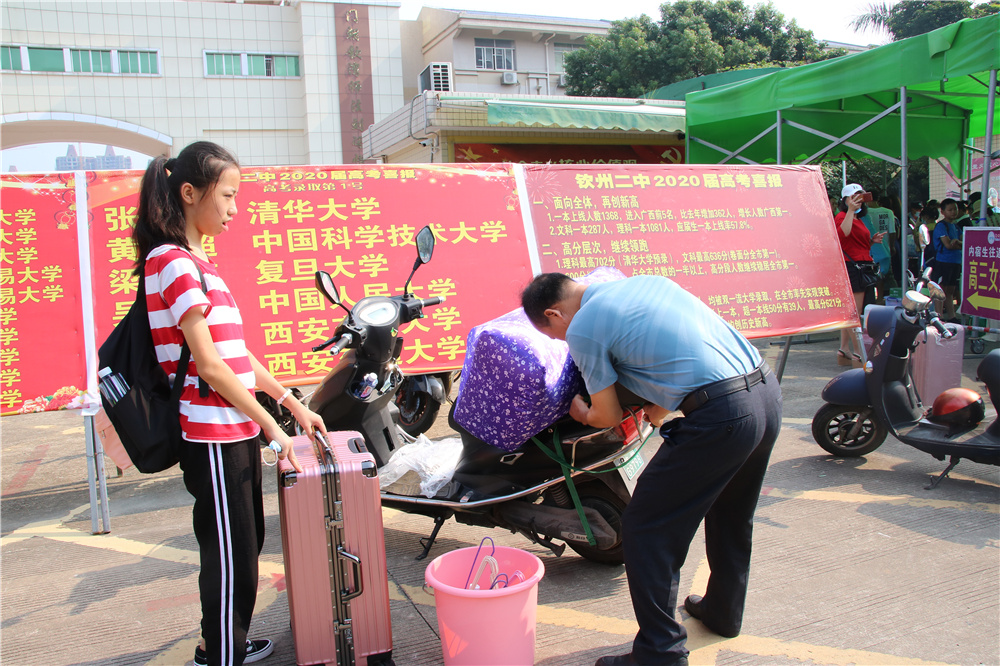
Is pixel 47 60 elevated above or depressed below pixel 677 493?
above

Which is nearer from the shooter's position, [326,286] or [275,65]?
[326,286]

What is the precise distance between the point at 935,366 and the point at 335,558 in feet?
14.5

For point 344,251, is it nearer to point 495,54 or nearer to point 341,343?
point 341,343

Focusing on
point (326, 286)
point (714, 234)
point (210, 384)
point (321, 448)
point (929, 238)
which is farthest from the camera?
point (929, 238)

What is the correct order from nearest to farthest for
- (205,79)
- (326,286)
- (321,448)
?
(321,448)
(326,286)
(205,79)

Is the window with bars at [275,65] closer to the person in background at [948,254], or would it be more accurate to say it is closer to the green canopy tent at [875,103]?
the green canopy tent at [875,103]

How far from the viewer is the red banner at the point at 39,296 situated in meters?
3.78

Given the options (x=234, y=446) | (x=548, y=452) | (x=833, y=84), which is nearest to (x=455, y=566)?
(x=548, y=452)

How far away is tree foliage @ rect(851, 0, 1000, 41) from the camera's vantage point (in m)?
24.5

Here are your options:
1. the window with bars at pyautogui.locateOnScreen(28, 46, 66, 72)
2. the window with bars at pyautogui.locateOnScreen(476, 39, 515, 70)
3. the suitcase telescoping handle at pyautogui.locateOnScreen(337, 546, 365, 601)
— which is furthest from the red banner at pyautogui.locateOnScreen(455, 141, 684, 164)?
the window with bars at pyautogui.locateOnScreen(28, 46, 66, 72)

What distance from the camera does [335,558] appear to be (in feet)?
7.49

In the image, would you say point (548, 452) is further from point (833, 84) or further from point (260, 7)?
point (260, 7)

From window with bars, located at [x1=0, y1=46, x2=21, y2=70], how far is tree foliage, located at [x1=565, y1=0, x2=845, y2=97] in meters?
22.5

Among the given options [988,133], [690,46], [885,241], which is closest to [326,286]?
[988,133]
